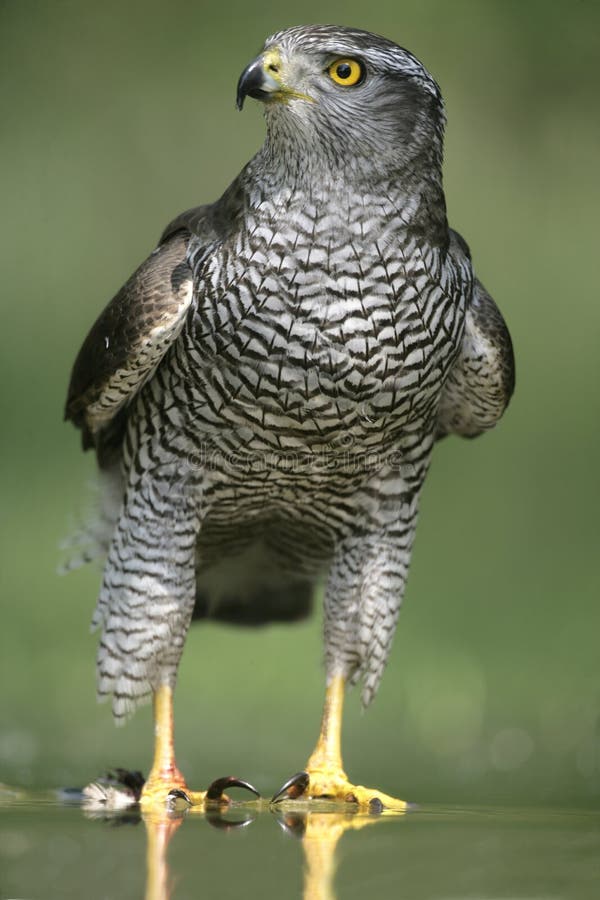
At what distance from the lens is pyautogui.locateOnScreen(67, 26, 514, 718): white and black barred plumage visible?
3.12 meters

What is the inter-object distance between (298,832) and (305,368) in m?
1.04

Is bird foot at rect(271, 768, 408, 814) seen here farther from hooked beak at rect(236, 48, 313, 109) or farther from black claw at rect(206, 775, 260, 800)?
hooked beak at rect(236, 48, 313, 109)

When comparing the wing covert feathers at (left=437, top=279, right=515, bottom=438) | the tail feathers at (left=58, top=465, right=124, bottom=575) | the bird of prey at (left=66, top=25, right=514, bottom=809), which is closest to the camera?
the bird of prey at (left=66, top=25, right=514, bottom=809)

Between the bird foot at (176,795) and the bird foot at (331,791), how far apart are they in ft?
0.45

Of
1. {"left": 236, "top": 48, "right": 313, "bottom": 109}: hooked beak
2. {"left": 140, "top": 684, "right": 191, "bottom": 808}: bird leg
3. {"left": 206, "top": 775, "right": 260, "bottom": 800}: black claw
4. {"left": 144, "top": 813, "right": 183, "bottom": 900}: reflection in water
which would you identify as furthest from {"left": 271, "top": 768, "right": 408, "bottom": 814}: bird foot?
{"left": 236, "top": 48, "right": 313, "bottom": 109}: hooked beak

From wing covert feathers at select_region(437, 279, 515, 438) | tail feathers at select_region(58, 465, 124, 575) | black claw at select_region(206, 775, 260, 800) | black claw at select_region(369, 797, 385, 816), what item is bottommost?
black claw at select_region(369, 797, 385, 816)

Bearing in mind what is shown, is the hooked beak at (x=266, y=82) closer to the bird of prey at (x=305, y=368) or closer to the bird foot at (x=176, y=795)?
the bird of prey at (x=305, y=368)

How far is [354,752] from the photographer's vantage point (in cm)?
561

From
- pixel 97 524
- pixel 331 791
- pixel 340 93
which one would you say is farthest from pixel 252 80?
pixel 331 791

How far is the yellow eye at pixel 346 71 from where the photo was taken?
3.13 meters

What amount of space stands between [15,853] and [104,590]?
41.1 inches

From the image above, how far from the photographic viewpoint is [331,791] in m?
3.46

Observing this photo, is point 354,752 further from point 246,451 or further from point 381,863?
point 381,863

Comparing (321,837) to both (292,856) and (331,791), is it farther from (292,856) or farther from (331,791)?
(331,791)
